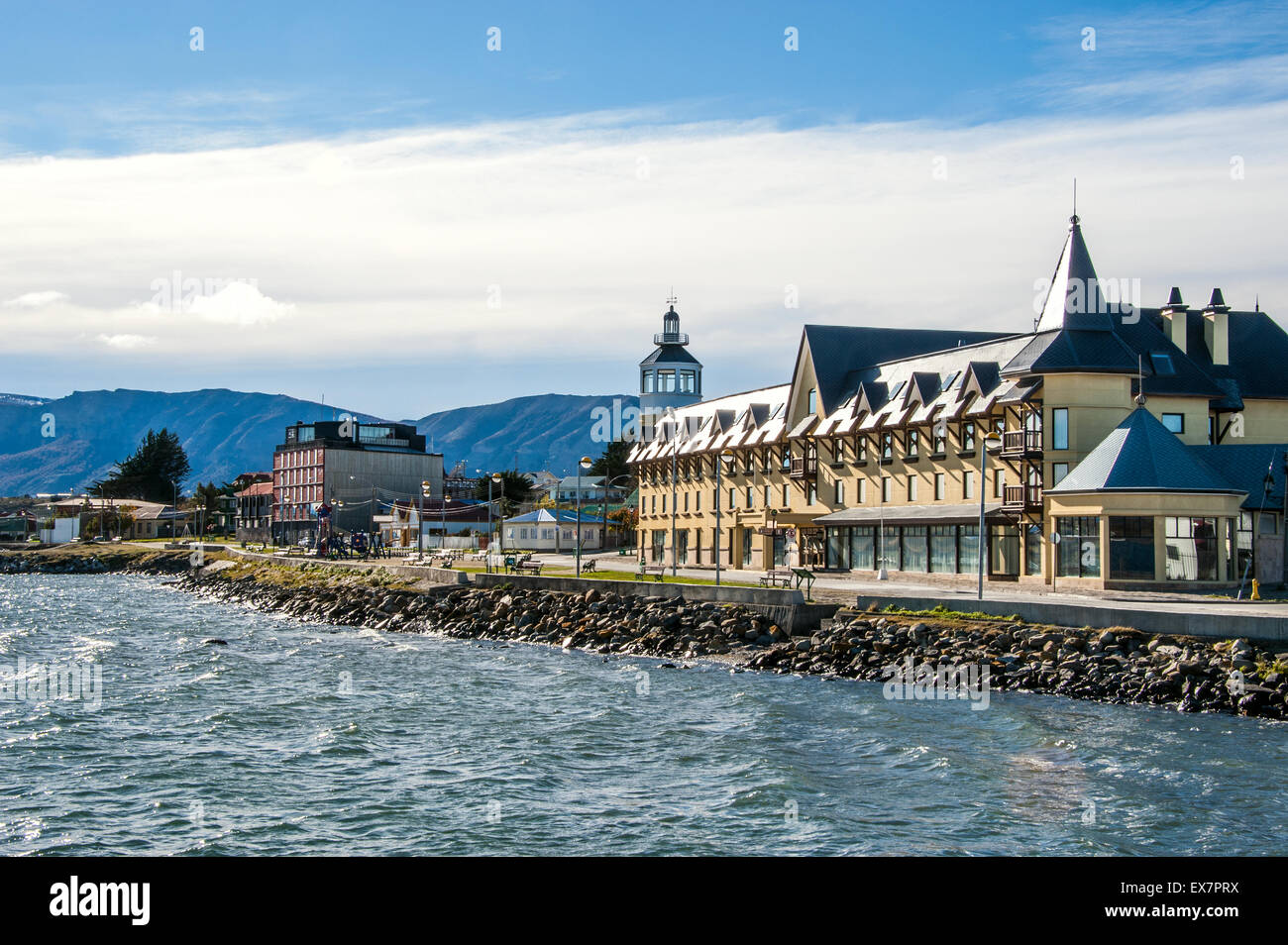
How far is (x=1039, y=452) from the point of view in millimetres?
53625

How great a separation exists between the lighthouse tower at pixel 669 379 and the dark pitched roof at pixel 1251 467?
94.9 metres

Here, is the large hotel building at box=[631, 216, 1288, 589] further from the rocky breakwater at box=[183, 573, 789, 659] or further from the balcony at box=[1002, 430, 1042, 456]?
the rocky breakwater at box=[183, 573, 789, 659]

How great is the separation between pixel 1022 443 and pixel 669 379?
95573mm

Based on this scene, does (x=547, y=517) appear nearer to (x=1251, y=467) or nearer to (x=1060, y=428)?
(x=1060, y=428)

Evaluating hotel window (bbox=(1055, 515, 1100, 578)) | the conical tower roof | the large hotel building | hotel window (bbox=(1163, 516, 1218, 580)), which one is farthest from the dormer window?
hotel window (bbox=(1163, 516, 1218, 580))

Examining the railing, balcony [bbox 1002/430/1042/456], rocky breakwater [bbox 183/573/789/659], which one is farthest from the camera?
balcony [bbox 1002/430/1042/456]

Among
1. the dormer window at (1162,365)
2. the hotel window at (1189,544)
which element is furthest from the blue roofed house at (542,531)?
the hotel window at (1189,544)

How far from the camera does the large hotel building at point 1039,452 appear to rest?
47.3 meters

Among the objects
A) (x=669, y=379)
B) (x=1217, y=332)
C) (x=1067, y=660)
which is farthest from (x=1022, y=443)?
(x=669, y=379)

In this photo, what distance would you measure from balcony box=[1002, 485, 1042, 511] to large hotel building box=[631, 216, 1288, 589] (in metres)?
0.14

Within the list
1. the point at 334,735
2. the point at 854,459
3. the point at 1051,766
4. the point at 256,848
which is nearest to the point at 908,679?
the point at 1051,766

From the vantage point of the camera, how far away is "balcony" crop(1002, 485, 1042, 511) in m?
53.3

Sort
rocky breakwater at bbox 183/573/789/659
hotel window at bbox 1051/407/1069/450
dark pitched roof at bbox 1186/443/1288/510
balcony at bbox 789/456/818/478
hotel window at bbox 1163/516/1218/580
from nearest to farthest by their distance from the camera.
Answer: hotel window at bbox 1163/516/1218/580 → rocky breakwater at bbox 183/573/789/659 → dark pitched roof at bbox 1186/443/1288/510 → hotel window at bbox 1051/407/1069/450 → balcony at bbox 789/456/818/478
